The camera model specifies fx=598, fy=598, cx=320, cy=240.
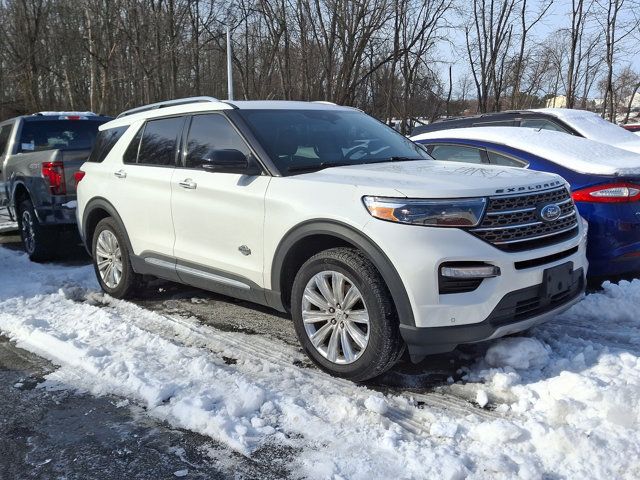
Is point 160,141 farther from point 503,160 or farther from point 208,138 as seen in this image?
point 503,160

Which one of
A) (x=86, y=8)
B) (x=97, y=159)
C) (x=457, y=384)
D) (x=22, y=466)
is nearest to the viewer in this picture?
(x=22, y=466)

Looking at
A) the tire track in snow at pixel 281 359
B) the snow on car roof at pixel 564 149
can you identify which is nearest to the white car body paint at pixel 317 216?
the tire track in snow at pixel 281 359

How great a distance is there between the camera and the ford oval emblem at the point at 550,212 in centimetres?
356

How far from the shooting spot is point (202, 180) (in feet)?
14.8

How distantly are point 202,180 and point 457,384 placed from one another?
7.71 feet

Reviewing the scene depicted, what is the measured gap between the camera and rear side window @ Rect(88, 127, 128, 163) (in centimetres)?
578

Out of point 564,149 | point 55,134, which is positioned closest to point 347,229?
point 564,149

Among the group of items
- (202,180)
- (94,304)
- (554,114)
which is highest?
(554,114)

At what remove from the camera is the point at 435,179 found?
141 inches

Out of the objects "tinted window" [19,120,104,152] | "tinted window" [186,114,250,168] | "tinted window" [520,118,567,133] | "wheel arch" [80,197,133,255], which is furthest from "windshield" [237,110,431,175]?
"tinted window" [19,120,104,152]

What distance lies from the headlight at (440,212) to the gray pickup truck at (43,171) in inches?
200

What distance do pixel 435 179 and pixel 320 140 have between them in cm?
125

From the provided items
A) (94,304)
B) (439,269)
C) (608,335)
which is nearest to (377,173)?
(439,269)

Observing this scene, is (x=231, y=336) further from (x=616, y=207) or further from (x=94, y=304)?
(x=616, y=207)
